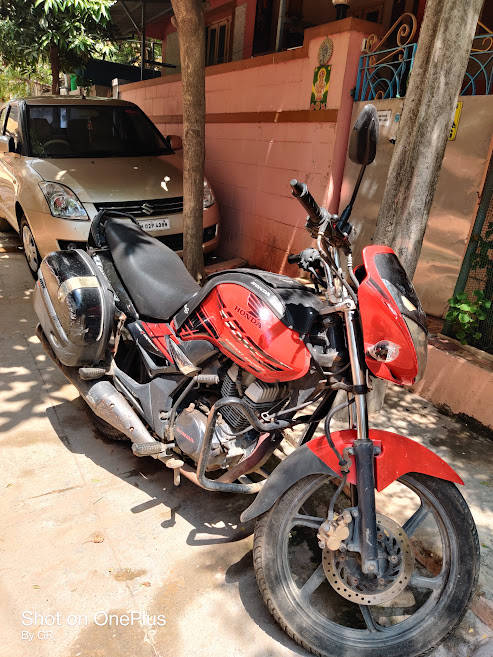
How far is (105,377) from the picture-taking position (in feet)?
9.39

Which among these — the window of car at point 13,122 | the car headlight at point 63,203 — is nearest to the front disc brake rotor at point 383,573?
the car headlight at point 63,203

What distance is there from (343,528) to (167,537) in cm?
102

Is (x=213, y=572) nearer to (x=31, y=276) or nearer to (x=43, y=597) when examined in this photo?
(x=43, y=597)

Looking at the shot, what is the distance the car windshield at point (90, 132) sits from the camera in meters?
5.76

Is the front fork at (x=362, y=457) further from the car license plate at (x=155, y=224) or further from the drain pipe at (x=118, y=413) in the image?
the car license plate at (x=155, y=224)

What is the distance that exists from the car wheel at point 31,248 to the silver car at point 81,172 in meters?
0.01

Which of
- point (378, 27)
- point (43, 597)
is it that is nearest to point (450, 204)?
point (378, 27)

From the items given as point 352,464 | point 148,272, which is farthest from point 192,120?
point 352,464

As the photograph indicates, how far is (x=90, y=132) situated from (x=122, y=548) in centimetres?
504

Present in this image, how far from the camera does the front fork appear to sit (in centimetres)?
180

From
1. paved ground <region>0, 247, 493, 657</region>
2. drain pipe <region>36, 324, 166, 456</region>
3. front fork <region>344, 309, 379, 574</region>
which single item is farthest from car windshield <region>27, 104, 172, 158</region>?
front fork <region>344, 309, 379, 574</region>

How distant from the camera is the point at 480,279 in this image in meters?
3.81

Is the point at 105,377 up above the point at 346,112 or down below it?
below

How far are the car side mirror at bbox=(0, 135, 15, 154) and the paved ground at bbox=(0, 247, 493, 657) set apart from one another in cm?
362
